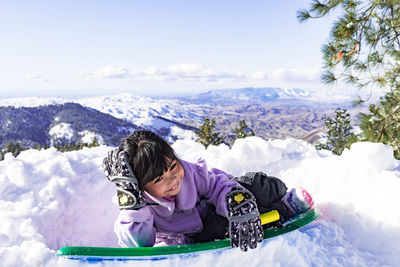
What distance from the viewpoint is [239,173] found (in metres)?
4.23

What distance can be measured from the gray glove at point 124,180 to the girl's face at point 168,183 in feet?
0.32

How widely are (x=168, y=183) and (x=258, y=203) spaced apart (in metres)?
1.06

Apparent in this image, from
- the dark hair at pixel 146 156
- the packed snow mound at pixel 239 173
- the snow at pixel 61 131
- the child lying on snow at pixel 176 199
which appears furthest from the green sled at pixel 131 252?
the snow at pixel 61 131

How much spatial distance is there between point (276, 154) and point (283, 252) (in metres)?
2.38

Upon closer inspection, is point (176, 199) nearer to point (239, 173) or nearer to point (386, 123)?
point (239, 173)

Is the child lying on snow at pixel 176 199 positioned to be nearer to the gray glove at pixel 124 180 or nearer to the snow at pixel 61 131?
the gray glove at pixel 124 180

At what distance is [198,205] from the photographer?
260 cm

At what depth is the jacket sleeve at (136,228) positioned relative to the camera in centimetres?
208

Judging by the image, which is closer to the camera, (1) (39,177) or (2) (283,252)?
(2) (283,252)

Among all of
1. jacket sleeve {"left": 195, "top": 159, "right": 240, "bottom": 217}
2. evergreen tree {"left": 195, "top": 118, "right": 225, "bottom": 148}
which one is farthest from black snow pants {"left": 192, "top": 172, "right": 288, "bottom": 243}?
evergreen tree {"left": 195, "top": 118, "right": 225, "bottom": 148}

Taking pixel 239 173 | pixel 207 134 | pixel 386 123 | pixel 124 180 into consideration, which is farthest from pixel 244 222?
pixel 207 134

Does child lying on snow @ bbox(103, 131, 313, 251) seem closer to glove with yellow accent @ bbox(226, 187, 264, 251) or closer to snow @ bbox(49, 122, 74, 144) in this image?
glove with yellow accent @ bbox(226, 187, 264, 251)

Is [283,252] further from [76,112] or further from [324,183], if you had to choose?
[76,112]

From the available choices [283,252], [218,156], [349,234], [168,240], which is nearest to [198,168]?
[168,240]
